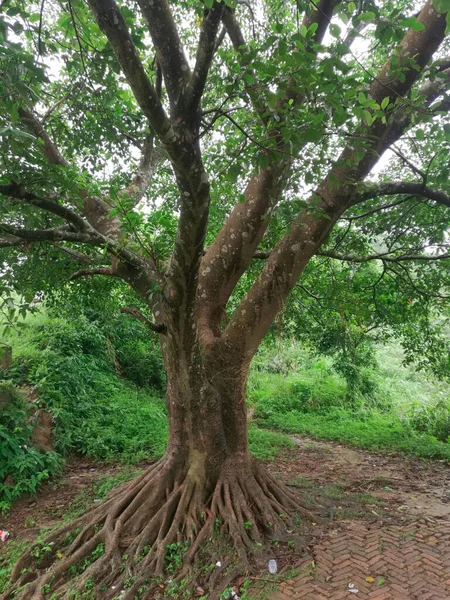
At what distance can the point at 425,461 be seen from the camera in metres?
7.78

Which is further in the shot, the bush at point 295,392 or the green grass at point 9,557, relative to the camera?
the bush at point 295,392

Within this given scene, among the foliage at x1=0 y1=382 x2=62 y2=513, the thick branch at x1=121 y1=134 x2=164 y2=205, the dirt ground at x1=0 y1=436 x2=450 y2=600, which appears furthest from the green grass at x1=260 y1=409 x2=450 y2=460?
the thick branch at x1=121 y1=134 x2=164 y2=205

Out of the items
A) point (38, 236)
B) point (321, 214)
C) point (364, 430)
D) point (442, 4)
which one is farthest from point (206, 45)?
point (364, 430)

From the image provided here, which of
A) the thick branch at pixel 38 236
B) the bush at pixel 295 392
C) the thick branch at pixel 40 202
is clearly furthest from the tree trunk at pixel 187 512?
the bush at pixel 295 392

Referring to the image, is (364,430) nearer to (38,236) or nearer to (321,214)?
(321,214)

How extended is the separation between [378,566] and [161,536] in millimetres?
2039

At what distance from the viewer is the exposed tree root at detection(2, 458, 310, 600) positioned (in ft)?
12.0

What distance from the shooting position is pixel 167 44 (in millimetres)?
2734

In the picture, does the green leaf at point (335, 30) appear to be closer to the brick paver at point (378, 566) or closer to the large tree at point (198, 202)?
the large tree at point (198, 202)

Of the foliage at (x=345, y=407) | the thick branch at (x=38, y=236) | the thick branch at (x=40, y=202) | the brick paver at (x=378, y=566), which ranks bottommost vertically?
the brick paver at (x=378, y=566)

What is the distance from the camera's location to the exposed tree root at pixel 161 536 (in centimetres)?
364

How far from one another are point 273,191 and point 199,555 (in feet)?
12.4

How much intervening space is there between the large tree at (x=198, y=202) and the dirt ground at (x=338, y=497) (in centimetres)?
49

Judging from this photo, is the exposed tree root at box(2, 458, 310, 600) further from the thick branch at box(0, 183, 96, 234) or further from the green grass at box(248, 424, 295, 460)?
the green grass at box(248, 424, 295, 460)
